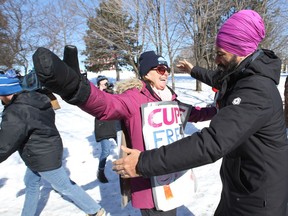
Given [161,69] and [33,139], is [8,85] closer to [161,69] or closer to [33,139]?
[33,139]

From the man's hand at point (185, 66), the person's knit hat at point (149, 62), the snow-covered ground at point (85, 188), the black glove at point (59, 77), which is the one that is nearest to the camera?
the black glove at point (59, 77)

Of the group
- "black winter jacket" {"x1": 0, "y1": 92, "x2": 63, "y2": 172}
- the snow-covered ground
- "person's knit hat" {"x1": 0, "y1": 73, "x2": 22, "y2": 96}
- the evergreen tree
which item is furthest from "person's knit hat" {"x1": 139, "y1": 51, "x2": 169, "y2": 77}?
the evergreen tree

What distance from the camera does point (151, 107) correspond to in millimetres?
1910

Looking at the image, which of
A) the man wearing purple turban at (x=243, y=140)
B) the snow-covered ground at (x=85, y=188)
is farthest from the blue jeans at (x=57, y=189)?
the man wearing purple turban at (x=243, y=140)

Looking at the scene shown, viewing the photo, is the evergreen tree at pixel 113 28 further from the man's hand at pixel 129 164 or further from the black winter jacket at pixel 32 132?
the man's hand at pixel 129 164

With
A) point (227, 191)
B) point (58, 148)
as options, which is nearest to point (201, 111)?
point (227, 191)

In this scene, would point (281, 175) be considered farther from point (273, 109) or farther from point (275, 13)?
point (275, 13)

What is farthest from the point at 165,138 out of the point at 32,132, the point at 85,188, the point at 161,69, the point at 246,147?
the point at 85,188

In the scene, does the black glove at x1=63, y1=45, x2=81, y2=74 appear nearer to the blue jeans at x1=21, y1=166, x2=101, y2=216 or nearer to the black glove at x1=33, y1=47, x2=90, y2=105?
the black glove at x1=33, y1=47, x2=90, y2=105

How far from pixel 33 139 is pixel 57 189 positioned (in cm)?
70

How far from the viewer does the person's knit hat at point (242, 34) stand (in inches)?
56.9

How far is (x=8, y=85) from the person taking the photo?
103 inches

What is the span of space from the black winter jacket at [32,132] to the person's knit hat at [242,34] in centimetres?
200

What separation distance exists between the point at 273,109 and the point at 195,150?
474 millimetres
